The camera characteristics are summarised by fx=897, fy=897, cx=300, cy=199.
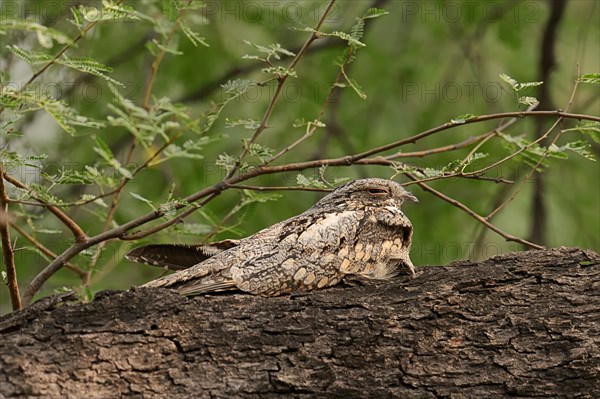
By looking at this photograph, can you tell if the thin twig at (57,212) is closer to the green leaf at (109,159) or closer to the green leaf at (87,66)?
the green leaf at (109,159)

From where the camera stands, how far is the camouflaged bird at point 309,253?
4617 millimetres

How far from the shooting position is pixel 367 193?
17.7 feet

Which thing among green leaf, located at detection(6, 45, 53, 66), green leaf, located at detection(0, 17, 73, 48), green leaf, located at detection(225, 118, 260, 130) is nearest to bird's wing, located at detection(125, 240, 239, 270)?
green leaf, located at detection(225, 118, 260, 130)

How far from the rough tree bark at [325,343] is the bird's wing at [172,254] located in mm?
803

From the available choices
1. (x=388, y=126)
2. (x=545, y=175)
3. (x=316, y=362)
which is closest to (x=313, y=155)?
(x=388, y=126)

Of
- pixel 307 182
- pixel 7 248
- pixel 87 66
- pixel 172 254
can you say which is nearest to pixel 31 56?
pixel 87 66

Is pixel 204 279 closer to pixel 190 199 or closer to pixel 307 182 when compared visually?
pixel 190 199

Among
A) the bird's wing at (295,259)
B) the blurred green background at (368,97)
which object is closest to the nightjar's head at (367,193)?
the bird's wing at (295,259)

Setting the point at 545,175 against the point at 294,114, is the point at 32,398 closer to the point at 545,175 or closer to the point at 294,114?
the point at 294,114

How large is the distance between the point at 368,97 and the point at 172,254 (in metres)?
5.43

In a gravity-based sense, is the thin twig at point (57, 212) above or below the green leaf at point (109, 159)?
below

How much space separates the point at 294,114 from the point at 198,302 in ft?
18.0

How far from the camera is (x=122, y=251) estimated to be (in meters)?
6.18

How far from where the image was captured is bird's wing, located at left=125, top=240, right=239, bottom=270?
5207mm
